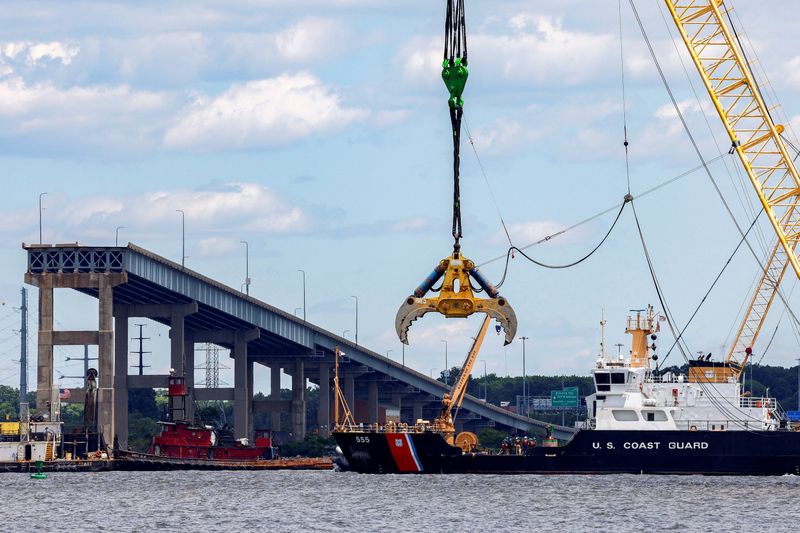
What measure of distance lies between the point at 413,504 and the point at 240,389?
9059 cm

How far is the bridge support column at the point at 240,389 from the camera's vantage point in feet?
610

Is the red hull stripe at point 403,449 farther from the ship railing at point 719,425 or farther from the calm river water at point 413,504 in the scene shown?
the ship railing at point 719,425

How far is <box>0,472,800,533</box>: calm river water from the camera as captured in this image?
8781 centimetres

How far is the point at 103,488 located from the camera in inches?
4813

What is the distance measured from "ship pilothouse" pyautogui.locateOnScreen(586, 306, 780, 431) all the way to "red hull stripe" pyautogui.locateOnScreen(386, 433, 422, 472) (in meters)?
11.9

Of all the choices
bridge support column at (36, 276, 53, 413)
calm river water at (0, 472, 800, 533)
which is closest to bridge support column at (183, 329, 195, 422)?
bridge support column at (36, 276, 53, 413)

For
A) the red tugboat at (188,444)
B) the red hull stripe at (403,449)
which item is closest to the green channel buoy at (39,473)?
the red tugboat at (188,444)

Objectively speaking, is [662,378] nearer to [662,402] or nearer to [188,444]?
[662,402]

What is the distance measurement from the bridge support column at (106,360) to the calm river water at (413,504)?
78.0 feet

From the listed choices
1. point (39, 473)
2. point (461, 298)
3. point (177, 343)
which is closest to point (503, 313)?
point (461, 298)

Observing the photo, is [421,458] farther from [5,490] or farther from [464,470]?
[5,490]

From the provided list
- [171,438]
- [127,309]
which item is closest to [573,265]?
[171,438]

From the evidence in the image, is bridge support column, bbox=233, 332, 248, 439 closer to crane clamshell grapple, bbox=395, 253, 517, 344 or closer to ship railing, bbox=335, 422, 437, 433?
ship railing, bbox=335, 422, 437, 433

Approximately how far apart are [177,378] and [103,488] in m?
41.4
